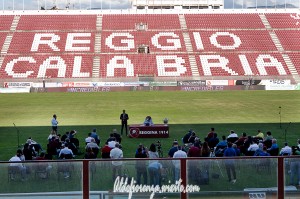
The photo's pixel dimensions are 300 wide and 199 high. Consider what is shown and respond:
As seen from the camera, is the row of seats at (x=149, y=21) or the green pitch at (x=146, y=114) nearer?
the green pitch at (x=146, y=114)

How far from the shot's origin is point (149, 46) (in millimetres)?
88000

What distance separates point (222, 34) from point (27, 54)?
30998mm

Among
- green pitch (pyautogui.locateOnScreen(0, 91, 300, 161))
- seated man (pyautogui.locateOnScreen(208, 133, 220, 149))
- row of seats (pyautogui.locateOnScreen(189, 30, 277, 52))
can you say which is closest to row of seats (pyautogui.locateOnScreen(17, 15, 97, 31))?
row of seats (pyautogui.locateOnScreen(189, 30, 277, 52))

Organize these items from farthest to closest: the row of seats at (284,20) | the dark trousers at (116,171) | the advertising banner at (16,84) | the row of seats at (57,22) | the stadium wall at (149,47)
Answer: the row of seats at (284,20), the row of seats at (57,22), the stadium wall at (149,47), the advertising banner at (16,84), the dark trousers at (116,171)

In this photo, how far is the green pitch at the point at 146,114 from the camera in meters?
31.3

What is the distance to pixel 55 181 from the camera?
11.1m

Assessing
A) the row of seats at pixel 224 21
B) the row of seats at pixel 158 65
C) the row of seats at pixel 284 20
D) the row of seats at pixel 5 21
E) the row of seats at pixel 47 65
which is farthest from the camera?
the row of seats at pixel 284 20

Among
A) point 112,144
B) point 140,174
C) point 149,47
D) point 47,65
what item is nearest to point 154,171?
point 140,174

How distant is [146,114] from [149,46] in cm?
4724

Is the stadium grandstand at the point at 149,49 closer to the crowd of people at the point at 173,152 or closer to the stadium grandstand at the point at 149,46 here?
the stadium grandstand at the point at 149,46

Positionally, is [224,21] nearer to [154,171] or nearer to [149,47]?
[149,47]

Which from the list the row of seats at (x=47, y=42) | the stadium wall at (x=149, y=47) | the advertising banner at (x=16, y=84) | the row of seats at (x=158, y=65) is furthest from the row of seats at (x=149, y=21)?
the advertising banner at (x=16, y=84)

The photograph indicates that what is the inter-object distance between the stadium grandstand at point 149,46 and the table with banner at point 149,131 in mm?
43824

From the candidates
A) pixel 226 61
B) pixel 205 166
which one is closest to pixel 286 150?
pixel 205 166
